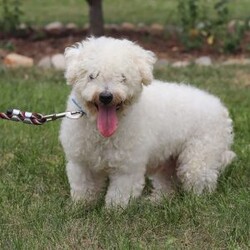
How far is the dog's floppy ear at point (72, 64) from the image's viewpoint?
4.57 m

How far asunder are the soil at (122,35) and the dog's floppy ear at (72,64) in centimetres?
586

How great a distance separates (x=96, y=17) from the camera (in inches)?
432

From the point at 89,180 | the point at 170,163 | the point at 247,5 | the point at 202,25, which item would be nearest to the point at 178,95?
the point at 170,163

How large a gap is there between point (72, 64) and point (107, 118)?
417mm

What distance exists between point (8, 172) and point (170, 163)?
1279 mm

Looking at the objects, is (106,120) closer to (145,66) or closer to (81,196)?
(145,66)

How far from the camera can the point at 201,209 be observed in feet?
15.4

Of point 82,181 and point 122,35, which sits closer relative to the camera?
point 82,181

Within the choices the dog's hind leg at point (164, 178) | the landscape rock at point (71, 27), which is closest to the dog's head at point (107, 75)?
the dog's hind leg at point (164, 178)

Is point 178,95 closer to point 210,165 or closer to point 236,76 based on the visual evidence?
point 210,165

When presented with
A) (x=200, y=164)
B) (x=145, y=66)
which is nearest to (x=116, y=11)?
(x=200, y=164)

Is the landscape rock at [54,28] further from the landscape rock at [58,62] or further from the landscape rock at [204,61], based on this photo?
the landscape rock at [204,61]

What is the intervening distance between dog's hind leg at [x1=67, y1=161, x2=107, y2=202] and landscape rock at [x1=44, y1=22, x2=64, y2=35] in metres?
7.90

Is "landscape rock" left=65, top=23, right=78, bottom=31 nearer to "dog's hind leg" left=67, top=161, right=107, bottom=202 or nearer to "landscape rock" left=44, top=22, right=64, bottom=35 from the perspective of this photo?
"landscape rock" left=44, top=22, right=64, bottom=35
